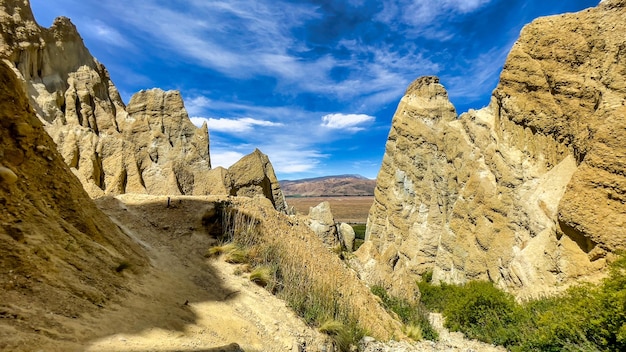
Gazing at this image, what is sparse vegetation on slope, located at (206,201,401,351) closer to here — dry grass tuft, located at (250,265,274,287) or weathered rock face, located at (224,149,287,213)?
dry grass tuft, located at (250,265,274,287)

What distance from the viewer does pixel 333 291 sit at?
8.91 meters

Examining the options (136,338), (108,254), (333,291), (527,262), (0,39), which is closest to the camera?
(136,338)

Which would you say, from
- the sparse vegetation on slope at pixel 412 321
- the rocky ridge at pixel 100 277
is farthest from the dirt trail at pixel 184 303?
the sparse vegetation on slope at pixel 412 321

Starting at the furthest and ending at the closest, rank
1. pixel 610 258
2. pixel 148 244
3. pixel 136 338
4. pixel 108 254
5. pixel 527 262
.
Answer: pixel 527 262
pixel 610 258
pixel 148 244
pixel 108 254
pixel 136 338

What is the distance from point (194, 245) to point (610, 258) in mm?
16317

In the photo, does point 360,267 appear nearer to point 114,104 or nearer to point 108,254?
point 108,254

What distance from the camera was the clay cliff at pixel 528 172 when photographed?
50.2ft

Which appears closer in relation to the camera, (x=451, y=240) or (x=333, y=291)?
(x=333, y=291)

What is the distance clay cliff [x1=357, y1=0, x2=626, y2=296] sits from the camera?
1531cm

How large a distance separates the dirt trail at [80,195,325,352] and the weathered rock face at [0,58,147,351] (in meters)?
0.39

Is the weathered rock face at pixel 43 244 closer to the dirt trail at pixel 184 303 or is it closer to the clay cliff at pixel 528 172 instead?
the dirt trail at pixel 184 303

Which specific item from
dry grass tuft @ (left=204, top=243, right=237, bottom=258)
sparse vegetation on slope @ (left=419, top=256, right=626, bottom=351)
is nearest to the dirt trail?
dry grass tuft @ (left=204, top=243, right=237, bottom=258)

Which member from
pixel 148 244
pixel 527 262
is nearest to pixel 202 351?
pixel 148 244

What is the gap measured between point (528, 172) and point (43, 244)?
95.2ft
